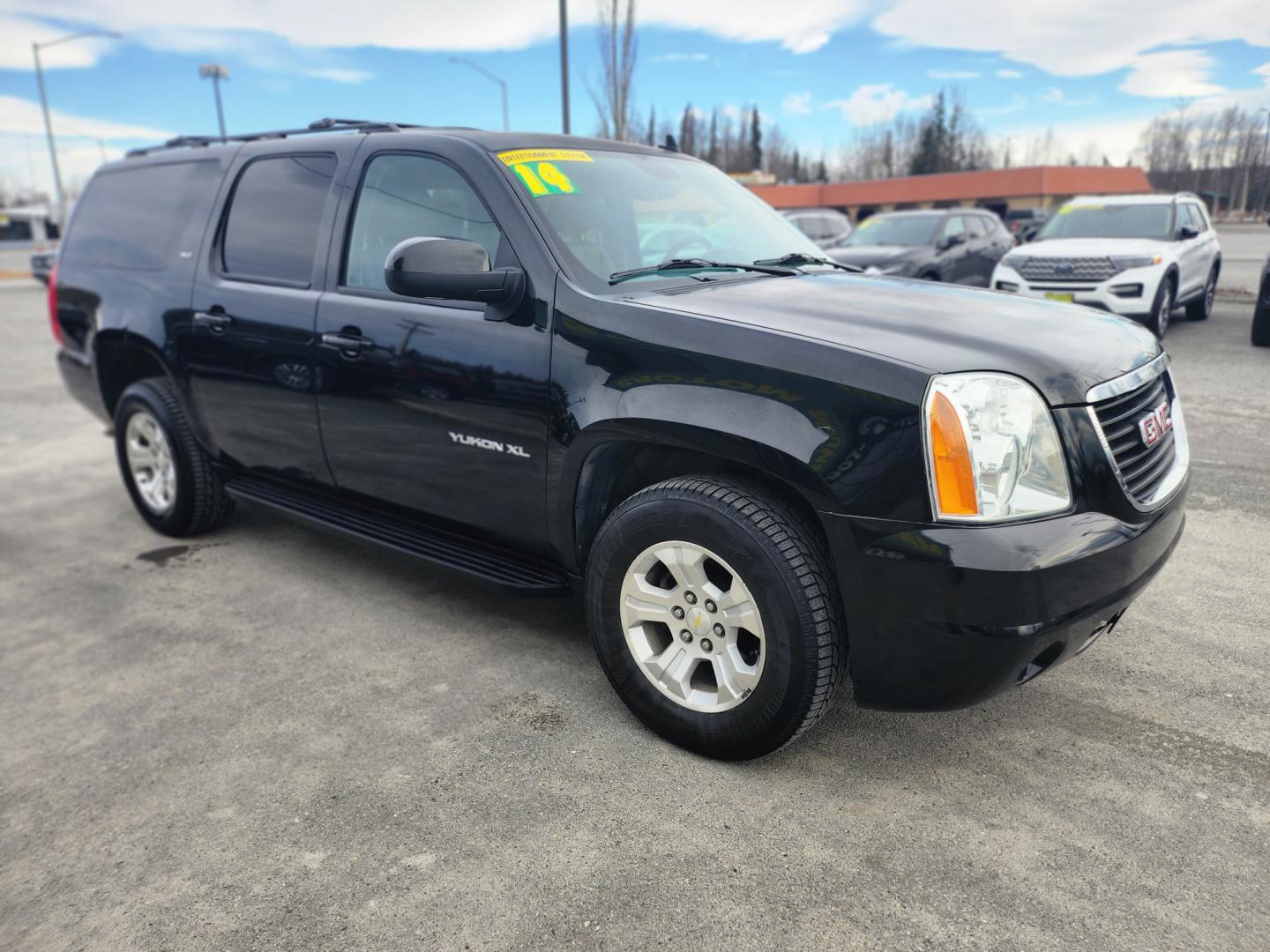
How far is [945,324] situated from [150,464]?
4135 mm

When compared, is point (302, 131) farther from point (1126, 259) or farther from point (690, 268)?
point (1126, 259)

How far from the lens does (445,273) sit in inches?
112

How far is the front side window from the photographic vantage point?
321 centimetres

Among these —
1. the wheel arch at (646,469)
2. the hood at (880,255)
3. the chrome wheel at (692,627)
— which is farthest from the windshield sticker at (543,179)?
the hood at (880,255)

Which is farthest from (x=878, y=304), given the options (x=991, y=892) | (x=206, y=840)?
(x=206, y=840)

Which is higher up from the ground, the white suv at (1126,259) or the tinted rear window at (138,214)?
the tinted rear window at (138,214)

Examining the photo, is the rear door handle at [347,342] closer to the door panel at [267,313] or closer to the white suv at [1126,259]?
the door panel at [267,313]

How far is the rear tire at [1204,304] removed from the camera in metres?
11.5

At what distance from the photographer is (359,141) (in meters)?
3.65

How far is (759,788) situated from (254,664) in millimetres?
1987

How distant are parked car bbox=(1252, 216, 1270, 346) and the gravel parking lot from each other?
6.76 m

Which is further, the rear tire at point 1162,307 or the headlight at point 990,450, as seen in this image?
the rear tire at point 1162,307

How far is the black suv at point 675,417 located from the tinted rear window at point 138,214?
0.35ft

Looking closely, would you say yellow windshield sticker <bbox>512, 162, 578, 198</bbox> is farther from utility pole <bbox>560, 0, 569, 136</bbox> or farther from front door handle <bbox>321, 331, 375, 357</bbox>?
utility pole <bbox>560, 0, 569, 136</bbox>
